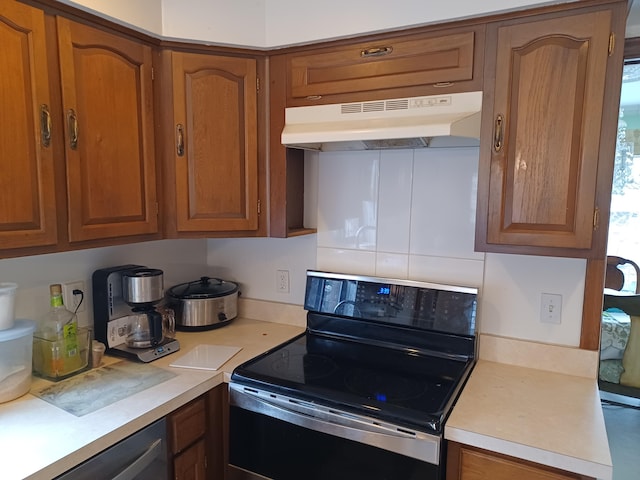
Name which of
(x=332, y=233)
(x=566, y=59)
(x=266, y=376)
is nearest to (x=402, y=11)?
(x=566, y=59)

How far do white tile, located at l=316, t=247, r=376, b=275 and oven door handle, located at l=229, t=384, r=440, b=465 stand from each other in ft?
2.28

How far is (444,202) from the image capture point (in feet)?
5.57

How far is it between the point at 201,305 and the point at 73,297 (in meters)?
0.50

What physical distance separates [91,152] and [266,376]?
92cm

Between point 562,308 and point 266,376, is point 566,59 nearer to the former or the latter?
point 562,308

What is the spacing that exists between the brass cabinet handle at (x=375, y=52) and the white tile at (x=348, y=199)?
1.39 feet

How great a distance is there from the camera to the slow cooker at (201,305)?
1.92m

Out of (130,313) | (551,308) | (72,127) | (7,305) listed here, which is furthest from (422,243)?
(7,305)

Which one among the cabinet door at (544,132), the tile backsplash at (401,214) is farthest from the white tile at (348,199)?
the cabinet door at (544,132)

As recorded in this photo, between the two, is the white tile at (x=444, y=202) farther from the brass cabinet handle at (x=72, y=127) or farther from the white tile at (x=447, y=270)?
the brass cabinet handle at (x=72, y=127)

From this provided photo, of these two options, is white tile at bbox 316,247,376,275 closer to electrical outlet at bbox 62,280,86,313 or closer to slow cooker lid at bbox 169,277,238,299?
slow cooker lid at bbox 169,277,238,299

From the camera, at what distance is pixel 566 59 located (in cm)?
125

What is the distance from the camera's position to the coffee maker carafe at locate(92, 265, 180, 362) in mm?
1622

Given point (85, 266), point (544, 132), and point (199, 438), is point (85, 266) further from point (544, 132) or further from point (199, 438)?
point (544, 132)
